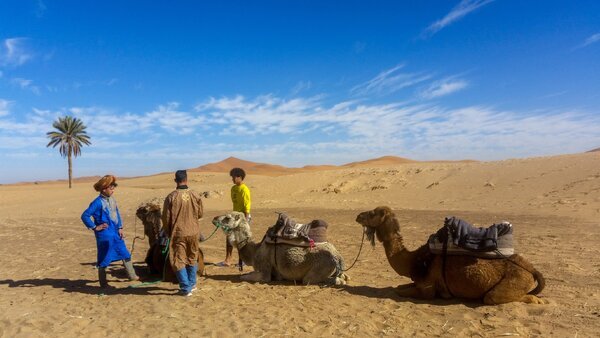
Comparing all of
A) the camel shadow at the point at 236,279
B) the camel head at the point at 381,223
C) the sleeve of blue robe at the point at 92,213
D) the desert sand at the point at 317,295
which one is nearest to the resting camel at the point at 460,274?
the camel head at the point at 381,223

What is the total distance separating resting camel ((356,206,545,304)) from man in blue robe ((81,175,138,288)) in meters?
4.49

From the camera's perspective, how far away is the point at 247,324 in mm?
5621

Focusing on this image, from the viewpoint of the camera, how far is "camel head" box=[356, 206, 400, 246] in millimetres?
6523

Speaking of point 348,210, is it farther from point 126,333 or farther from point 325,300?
point 126,333

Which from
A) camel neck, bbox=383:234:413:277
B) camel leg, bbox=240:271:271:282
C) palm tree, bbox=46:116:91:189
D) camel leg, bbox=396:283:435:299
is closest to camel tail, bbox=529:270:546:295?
camel leg, bbox=396:283:435:299

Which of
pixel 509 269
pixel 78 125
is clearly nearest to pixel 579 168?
pixel 509 269

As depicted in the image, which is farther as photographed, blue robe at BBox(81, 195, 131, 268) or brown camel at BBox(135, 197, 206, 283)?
brown camel at BBox(135, 197, 206, 283)

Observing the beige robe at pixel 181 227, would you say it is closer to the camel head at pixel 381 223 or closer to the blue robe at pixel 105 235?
the blue robe at pixel 105 235

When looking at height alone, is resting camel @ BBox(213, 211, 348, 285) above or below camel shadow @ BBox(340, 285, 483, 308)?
above

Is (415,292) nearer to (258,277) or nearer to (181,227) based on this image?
(258,277)

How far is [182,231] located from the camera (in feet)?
22.5

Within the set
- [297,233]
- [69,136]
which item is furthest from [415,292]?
[69,136]

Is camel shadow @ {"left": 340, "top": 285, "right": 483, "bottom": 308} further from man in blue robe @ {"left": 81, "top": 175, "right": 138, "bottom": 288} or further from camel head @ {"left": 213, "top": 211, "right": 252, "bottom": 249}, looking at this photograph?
man in blue robe @ {"left": 81, "top": 175, "right": 138, "bottom": 288}

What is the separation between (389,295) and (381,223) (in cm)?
111
